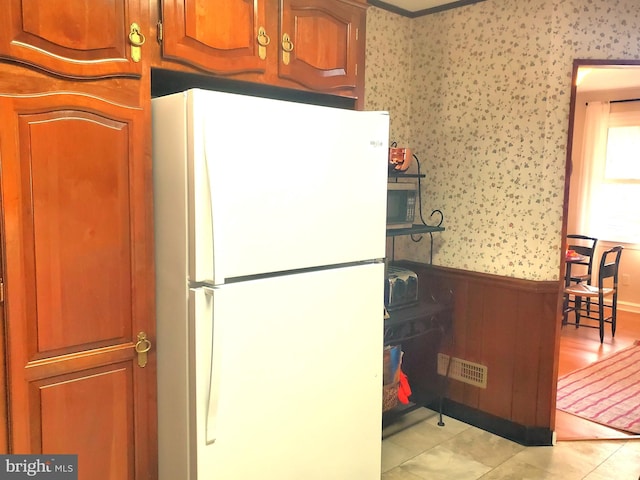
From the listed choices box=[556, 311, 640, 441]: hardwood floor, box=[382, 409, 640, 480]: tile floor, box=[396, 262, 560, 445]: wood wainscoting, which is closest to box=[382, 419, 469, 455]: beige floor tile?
box=[382, 409, 640, 480]: tile floor

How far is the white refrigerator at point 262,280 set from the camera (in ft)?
5.11

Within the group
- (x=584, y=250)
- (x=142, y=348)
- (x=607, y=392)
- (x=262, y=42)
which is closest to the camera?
(x=142, y=348)

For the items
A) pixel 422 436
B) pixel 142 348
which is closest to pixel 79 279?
pixel 142 348

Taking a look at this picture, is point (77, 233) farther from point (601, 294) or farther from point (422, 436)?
point (601, 294)

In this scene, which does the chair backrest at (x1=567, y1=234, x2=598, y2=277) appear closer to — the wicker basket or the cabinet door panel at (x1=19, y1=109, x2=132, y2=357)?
the wicker basket

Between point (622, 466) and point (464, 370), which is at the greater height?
point (464, 370)

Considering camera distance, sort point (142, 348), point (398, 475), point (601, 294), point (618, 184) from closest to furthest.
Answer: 1. point (142, 348)
2. point (398, 475)
3. point (601, 294)
4. point (618, 184)

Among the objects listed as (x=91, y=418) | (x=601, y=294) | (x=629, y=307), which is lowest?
(x=629, y=307)

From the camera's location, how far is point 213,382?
5.15ft

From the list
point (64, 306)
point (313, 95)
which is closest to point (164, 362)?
point (64, 306)

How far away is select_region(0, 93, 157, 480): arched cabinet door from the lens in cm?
144

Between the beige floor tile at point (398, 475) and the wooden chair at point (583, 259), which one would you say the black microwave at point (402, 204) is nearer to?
the beige floor tile at point (398, 475)

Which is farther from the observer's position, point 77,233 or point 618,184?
point 618,184

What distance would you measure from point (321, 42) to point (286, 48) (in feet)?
0.62
